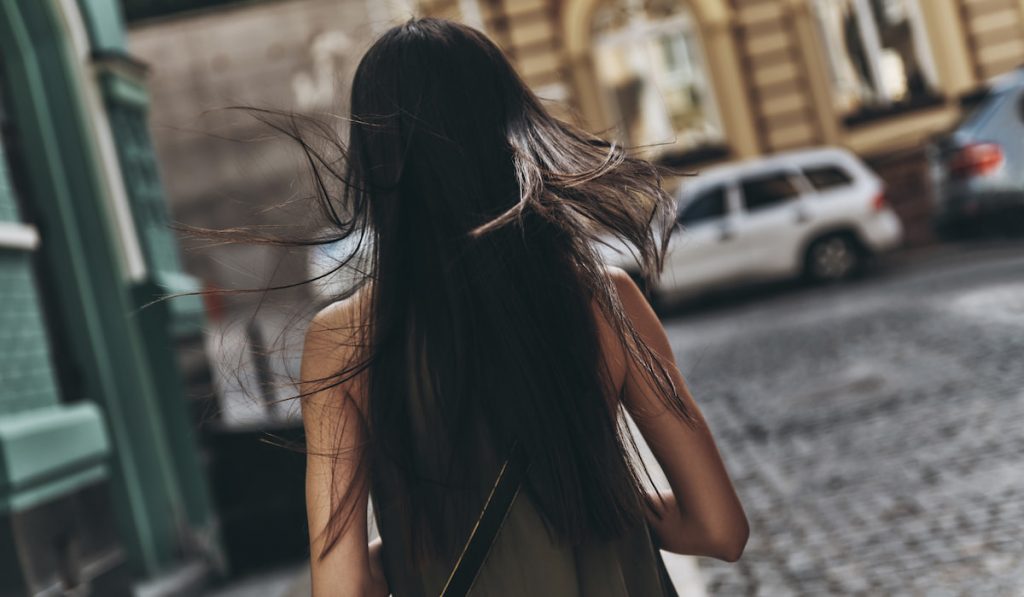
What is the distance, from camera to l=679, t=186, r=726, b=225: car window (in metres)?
15.9

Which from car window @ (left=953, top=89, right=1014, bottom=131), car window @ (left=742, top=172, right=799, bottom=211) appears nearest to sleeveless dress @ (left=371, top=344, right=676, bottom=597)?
car window @ (left=953, top=89, right=1014, bottom=131)

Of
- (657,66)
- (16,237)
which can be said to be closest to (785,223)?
(657,66)

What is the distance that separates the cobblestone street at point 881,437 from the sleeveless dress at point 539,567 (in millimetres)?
2713

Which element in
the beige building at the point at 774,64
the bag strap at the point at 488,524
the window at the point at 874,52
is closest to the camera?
the bag strap at the point at 488,524

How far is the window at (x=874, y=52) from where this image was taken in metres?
19.3

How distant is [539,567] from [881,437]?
5.53 meters

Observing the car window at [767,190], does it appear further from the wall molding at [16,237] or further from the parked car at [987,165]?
the wall molding at [16,237]

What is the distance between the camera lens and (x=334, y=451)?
5.73ft

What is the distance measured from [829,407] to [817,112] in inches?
467

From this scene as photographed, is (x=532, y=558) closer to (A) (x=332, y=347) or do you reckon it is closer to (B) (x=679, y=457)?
(B) (x=679, y=457)

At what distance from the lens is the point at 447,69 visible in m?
1.78

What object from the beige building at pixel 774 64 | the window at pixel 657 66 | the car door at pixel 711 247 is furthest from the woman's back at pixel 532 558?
the window at pixel 657 66

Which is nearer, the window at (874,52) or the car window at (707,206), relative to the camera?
the car window at (707,206)

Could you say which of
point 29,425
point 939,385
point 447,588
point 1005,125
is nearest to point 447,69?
point 447,588
